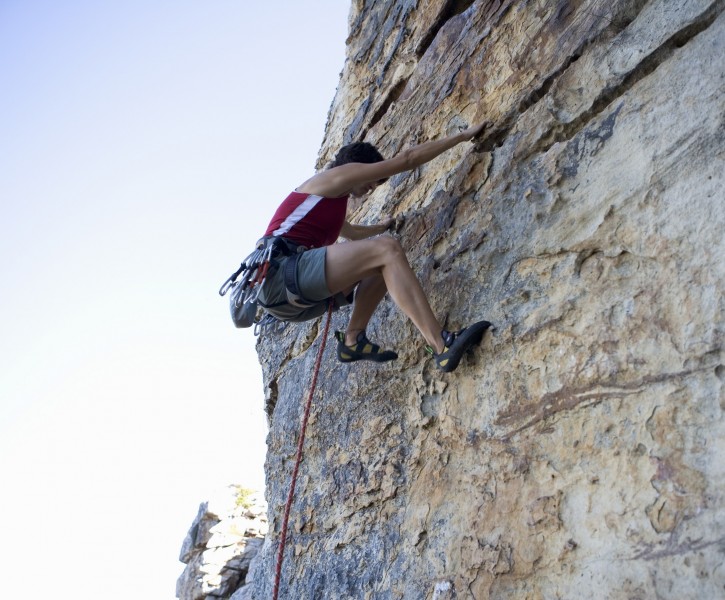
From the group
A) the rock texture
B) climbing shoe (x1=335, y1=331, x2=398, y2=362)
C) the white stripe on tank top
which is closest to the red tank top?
the white stripe on tank top

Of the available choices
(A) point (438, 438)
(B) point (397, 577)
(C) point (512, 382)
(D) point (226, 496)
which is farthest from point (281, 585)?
(D) point (226, 496)

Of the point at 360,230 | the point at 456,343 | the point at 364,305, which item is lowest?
the point at 456,343

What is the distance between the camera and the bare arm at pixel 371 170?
3.96 m

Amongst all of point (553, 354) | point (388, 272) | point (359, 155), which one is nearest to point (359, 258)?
point (388, 272)

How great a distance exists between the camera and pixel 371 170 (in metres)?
3.97

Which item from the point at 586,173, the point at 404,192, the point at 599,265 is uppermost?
the point at 404,192

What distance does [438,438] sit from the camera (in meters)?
3.73

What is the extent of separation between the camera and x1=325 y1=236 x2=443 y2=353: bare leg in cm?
358

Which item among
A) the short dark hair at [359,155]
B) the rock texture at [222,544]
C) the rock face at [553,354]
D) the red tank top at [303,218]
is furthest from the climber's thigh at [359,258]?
the rock texture at [222,544]

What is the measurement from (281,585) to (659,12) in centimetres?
426

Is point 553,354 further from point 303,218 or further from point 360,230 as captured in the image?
point 360,230

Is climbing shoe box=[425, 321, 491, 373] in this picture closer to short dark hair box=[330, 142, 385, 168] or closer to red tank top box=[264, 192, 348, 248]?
red tank top box=[264, 192, 348, 248]

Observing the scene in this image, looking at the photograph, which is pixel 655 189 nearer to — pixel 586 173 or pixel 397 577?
pixel 586 173

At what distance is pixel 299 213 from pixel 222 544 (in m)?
9.38
